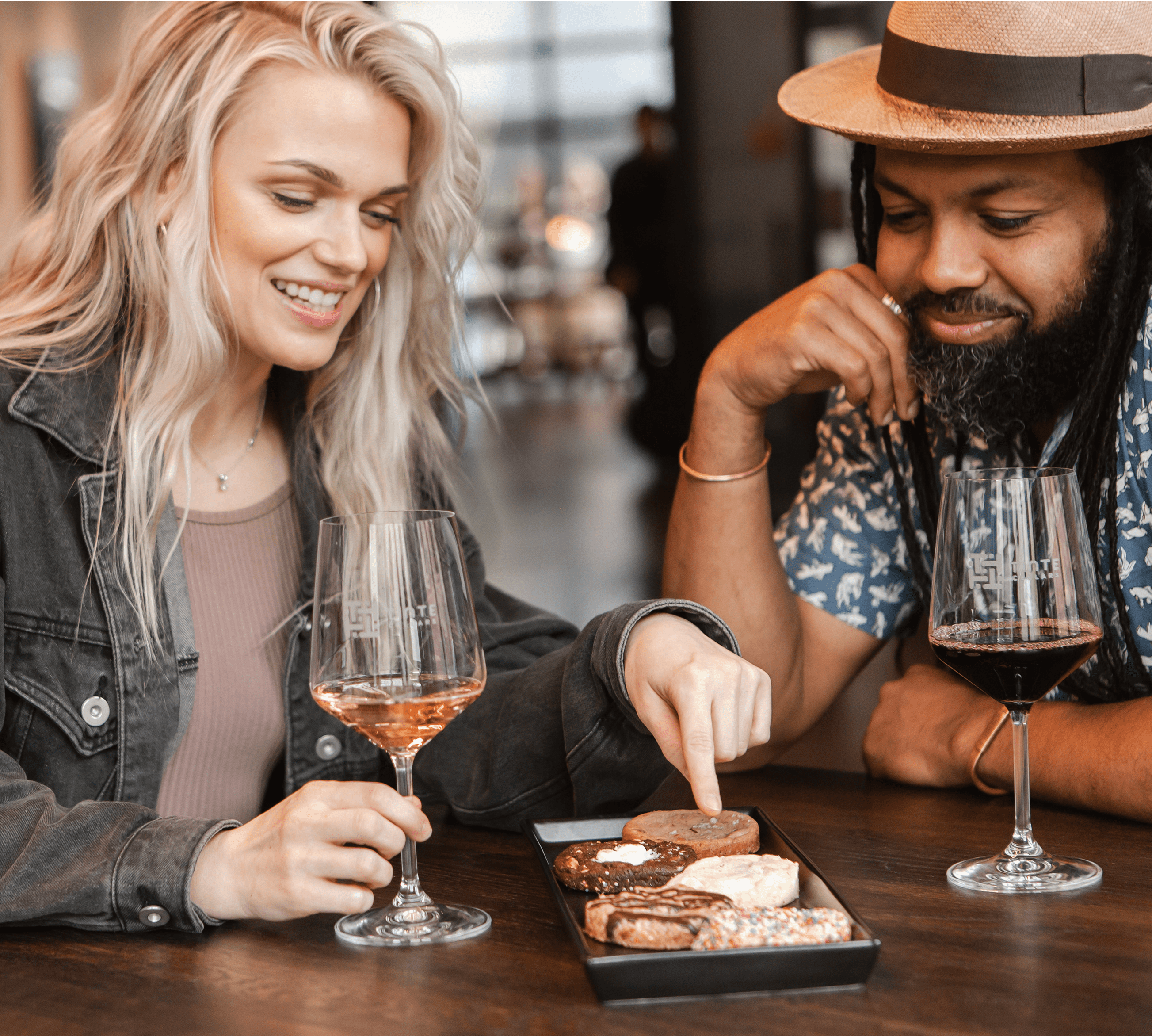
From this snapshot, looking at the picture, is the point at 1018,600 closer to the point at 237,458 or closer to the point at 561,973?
the point at 561,973

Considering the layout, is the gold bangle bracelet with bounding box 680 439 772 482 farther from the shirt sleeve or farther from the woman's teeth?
the woman's teeth

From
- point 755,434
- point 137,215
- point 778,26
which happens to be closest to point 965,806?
point 755,434

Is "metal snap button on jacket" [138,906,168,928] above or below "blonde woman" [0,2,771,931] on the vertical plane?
below

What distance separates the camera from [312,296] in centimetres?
153

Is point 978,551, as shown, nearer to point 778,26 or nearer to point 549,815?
point 549,815

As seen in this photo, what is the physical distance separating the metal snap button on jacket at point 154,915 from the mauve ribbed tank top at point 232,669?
0.47 meters

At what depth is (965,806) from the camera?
1.23m

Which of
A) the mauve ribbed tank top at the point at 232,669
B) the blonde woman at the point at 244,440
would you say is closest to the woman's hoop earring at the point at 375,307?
the blonde woman at the point at 244,440

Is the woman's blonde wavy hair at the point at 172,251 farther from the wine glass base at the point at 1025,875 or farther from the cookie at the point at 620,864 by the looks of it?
the wine glass base at the point at 1025,875

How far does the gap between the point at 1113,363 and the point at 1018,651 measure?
2.10 ft

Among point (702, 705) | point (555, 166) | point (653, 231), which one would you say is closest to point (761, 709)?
point (702, 705)

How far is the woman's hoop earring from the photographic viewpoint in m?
1.67

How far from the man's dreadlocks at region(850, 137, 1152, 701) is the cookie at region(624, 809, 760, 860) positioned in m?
0.59

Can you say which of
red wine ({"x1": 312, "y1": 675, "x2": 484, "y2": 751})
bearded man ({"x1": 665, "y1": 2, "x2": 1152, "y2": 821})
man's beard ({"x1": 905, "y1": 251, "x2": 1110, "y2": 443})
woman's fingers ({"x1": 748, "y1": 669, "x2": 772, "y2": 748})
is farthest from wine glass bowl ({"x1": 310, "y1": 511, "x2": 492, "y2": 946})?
man's beard ({"x1": 905, "y1": 251, "x2": 1110, "y2": 443})
